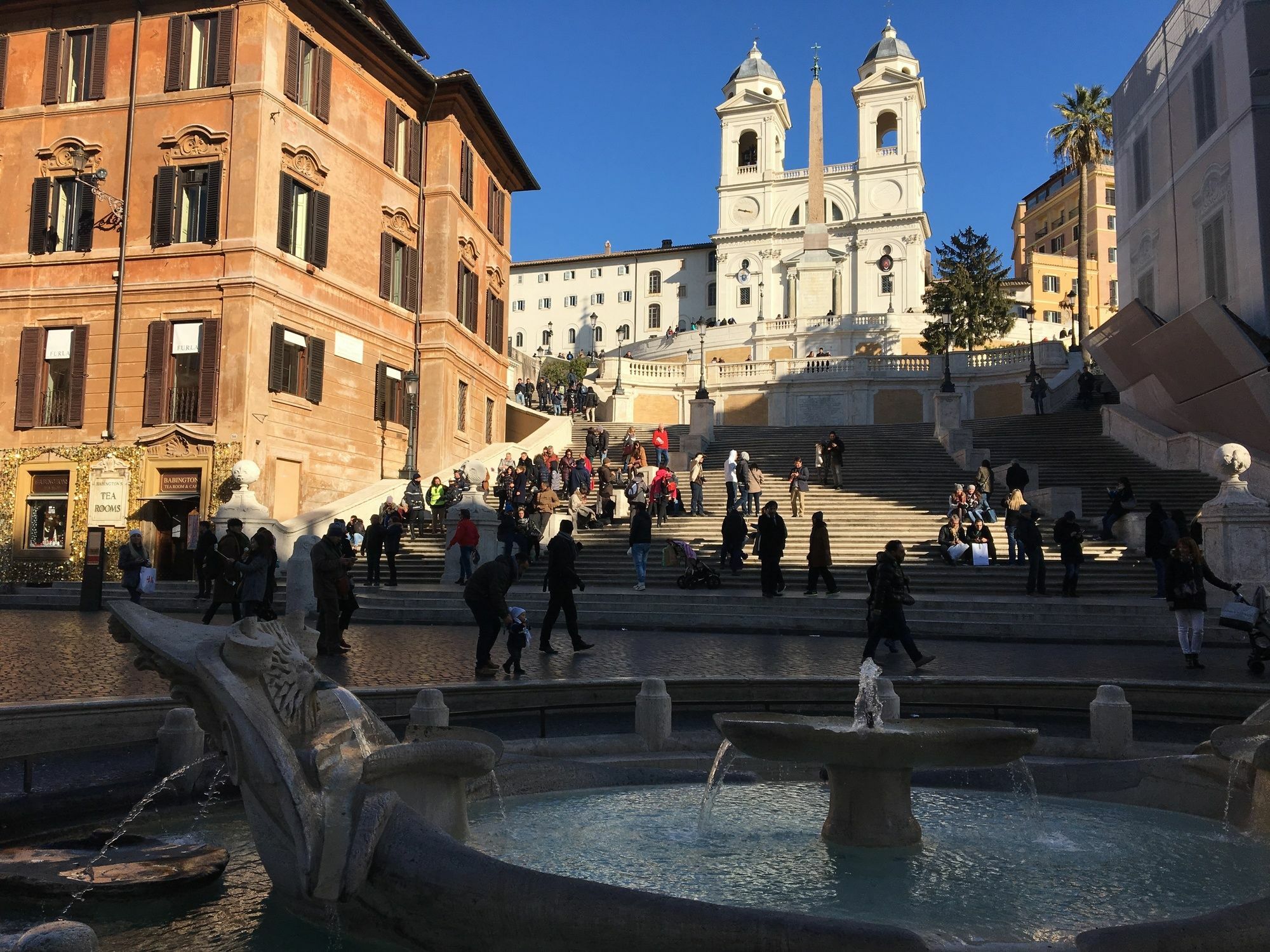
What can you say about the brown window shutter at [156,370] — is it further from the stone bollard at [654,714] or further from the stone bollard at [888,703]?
the stone bollard at [888,703]

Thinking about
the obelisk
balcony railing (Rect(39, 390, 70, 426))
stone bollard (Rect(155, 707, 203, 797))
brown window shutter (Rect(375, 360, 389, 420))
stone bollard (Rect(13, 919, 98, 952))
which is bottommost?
stone bollard (Rect(155, 707, 203, 797))

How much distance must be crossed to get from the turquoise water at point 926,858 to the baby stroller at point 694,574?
1165 cm

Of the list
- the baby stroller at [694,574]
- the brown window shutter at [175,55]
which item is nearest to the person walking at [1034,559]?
the baby stroller at [694,574]

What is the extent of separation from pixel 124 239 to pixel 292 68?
5754 millimetres

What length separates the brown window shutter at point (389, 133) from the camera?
94.2 ft

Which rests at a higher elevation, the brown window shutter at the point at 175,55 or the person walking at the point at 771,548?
the brown window shutter at the point at 175,55

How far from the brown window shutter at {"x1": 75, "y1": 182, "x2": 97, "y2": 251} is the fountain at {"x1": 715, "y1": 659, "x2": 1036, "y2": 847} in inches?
954

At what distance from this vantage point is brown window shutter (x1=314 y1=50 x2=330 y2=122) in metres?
25.8

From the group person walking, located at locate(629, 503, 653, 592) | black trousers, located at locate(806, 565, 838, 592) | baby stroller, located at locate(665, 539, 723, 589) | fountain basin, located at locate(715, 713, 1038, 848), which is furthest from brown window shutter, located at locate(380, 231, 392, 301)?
fountain basin, located at locate(715, 713, 1038, 848)

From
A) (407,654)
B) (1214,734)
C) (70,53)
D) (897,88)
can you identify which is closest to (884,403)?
(70,53)

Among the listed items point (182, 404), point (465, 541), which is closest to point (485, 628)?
point (465, 541)

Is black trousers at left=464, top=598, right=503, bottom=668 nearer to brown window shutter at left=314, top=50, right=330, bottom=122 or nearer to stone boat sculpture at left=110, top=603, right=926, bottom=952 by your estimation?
stone boat sculpture at left=110, top=603, right=926, bottom=952

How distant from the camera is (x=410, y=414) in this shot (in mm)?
28422

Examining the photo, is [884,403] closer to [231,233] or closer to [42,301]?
[231,233]
